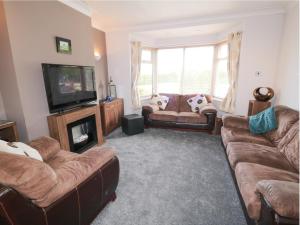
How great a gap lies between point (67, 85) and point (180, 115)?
98.0 inches

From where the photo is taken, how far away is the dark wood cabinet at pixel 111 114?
A: 3812mm

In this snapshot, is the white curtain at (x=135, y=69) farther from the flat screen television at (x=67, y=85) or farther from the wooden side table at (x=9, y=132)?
the wooden side table at (x=9, y=132)

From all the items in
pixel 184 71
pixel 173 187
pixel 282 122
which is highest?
pixel 184 71

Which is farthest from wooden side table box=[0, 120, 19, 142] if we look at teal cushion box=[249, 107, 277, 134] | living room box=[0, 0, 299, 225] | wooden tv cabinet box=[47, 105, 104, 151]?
teal cushion box=[249, 107, 277, 134]

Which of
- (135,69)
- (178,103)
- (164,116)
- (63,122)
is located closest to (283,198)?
(63,122)

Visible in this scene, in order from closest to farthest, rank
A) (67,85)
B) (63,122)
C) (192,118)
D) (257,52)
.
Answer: (63,122) → (67,85) → (257,52) → (192,118)

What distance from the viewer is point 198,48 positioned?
4.84m

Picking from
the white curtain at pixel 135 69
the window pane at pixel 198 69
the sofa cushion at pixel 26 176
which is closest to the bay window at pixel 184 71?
the window pane at pixel 198 69

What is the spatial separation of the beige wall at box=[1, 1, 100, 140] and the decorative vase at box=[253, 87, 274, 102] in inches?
137

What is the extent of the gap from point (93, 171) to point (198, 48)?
4.50m

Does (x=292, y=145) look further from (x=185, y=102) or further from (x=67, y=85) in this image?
(x=67, y=85)

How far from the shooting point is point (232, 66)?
3.79m

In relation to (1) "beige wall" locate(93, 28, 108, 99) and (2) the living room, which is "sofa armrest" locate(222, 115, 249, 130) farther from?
(1) "beige wall" locate(93, 28, 108, 99)

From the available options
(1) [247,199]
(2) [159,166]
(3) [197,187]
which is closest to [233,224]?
(1) [247,199]
